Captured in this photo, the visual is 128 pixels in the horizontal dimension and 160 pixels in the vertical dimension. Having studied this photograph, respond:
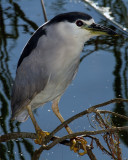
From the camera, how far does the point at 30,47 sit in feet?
6.89

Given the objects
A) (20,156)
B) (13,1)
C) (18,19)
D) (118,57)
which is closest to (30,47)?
(20,156)

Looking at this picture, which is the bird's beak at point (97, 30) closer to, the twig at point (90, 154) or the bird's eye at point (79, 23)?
the bird's eye at point (79, 23)

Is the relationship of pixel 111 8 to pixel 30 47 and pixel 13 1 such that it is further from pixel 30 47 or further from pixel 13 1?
pixel 30 47

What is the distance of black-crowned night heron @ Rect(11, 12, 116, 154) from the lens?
1.96m

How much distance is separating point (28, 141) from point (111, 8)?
1.68 metres

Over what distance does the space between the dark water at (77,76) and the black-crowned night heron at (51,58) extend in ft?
1.54

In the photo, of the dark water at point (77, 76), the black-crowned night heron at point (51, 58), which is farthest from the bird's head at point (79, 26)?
the dark water at point (77, 76)

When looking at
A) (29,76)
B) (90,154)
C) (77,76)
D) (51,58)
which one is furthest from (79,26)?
(77,76)

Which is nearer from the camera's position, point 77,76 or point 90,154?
point 90,154

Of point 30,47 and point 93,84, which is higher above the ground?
point 30,47

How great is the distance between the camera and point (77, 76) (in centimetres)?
313

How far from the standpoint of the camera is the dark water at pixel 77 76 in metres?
2.65

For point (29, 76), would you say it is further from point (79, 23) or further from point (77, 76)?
point (77, 76)

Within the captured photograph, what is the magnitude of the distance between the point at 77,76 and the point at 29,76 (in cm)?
99
